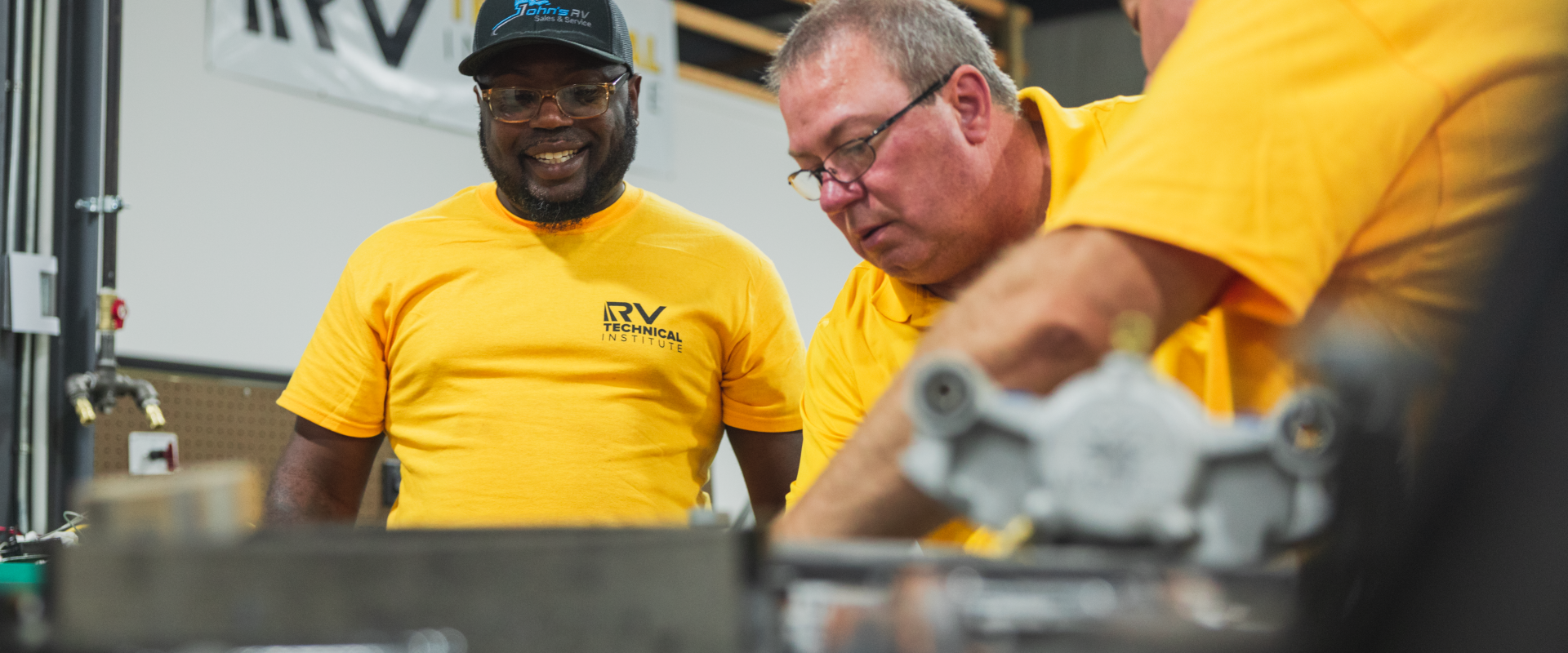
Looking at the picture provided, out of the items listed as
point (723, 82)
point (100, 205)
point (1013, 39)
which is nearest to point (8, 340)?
point (100, 205)

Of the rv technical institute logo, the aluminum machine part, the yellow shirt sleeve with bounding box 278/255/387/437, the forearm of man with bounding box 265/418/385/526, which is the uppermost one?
the aluminum machine part

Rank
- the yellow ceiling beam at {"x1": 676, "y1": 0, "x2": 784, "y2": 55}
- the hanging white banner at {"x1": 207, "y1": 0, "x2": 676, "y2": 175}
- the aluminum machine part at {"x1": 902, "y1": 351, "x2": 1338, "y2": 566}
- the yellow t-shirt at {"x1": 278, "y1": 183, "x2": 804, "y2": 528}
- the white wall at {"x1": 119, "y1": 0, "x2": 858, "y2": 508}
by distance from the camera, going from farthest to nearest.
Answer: the yellow ceiling beam at {"x1": 676, "y1": 0, "x2": 784, "y2": 55} < the hanging white banner at {"x1": 207, "y1": 0, "x2": 676, "y2": 175} < the white wall at {"x1": 119, "y1": 0, "x2": 858, "y2": 508} < the yellow t-shirt at {"x1": 278, "y1": 183, "x2": 804, "y2": 528} < the aluminum machine part at {"x1": 902, "y1": 351, "x2": 1338, "y2": 566}

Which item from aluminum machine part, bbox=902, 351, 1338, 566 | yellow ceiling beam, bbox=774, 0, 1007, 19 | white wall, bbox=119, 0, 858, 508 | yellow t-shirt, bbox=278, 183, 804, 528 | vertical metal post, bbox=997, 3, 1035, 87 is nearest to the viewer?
aluminum machine part, bbox=902, 351, 1338, 566

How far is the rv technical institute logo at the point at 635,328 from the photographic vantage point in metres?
1.80

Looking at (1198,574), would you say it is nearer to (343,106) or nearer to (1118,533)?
(1118,533)

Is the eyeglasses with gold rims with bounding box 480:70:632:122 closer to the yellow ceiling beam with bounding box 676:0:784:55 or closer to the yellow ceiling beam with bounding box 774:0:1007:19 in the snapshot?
the yellow ceiling beam with bounding box 676:0:784:55

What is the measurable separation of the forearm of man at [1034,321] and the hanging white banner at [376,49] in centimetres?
279

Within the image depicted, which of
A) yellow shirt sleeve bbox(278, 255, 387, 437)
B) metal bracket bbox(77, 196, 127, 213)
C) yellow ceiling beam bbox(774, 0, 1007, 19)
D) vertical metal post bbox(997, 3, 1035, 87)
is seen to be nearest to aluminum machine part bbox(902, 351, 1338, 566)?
yellow shirt sleeve bbox(278, 255, 387, 437)

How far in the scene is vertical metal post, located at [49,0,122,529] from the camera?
2.32 m

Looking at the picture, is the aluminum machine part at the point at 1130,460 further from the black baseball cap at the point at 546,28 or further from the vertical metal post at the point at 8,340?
the vertical metal post at the point at 8,340

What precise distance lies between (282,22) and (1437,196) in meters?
3.00

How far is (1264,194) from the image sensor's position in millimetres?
490

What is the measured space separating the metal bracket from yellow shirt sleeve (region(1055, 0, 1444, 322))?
7.65ft

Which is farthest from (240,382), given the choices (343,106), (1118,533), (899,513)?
(1118,533)
